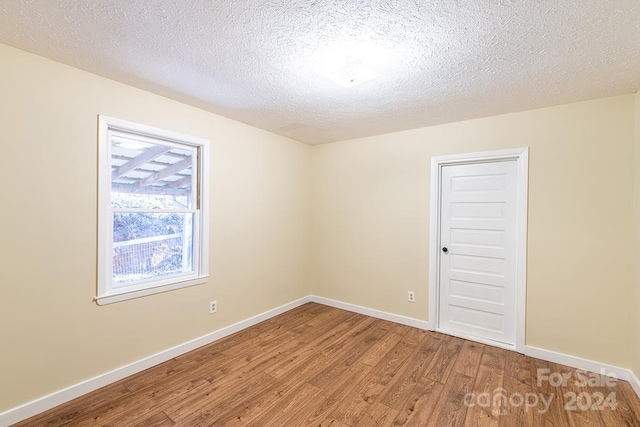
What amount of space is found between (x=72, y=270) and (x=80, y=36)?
159 centimetres

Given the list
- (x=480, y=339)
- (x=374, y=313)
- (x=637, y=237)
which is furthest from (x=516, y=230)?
(x=374, y=313)

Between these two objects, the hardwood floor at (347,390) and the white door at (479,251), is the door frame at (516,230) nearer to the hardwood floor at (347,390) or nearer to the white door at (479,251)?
the white door at (479,251)

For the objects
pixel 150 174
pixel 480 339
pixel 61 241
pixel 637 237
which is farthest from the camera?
pixel 480 339

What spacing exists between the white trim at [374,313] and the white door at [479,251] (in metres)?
0.25

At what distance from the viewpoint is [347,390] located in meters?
2.21

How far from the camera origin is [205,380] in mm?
2309

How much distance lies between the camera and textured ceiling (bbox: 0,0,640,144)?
1.44m

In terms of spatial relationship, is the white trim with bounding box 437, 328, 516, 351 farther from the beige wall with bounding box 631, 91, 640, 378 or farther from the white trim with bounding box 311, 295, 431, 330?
the beige wall with bounding box 631, 91, 640, 378

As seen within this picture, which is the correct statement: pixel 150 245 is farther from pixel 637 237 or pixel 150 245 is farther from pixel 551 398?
pixel 637 237

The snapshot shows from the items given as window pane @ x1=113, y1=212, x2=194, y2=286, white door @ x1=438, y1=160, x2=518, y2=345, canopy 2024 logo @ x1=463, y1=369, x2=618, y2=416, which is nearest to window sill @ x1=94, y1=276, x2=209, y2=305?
window pane @ x1=113, y1=212, x2=194, y2=286

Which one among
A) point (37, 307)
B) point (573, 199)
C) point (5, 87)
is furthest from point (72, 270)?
point (573, 199)

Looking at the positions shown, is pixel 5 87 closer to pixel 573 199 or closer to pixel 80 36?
pixel 80 36

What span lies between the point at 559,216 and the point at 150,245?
3812mm

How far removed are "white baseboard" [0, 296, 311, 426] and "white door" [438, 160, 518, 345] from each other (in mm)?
2461
